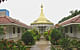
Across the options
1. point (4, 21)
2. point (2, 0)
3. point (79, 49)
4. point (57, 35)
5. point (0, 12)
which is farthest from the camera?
point (0, 12)

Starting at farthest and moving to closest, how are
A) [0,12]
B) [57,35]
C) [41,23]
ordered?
[41,23] → [0,12] → [57,35]

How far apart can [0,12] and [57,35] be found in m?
13.3

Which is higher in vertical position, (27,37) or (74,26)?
(74,26)

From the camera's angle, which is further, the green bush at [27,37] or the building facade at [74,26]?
the green bush at [27,37]

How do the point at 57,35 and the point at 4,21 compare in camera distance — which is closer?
the point at 4,21

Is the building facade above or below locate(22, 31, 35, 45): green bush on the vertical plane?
above

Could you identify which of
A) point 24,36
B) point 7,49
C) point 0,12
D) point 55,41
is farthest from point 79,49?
point 0,12

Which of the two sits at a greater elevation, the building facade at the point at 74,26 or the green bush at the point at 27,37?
the building facade at the point at 74,26

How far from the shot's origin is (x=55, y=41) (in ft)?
57.2

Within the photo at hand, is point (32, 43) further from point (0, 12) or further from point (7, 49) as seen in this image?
point (0, 12)

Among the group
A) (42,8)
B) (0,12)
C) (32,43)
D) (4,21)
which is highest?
(42,8)

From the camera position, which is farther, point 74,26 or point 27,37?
point 27,37

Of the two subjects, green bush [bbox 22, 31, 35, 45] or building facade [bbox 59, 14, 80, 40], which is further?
green bush [bbox 22, 31, 35, 45]

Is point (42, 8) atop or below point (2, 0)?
atop
